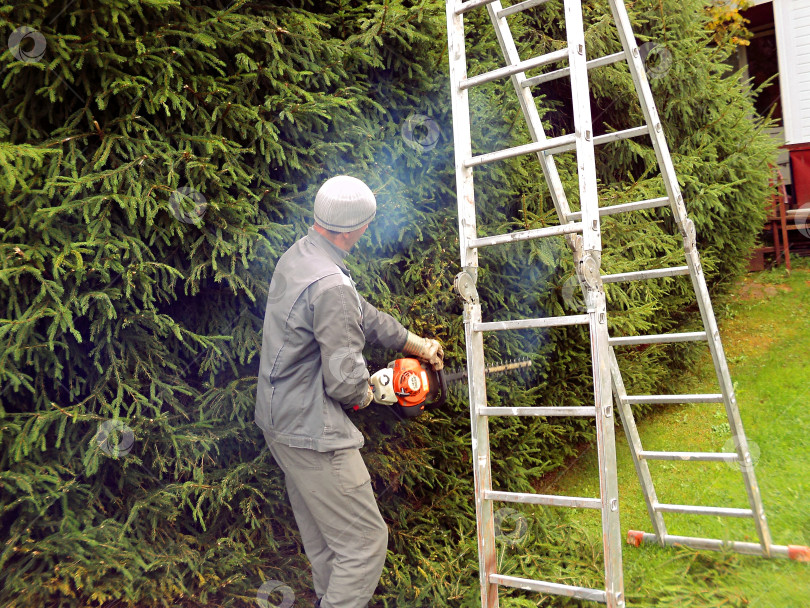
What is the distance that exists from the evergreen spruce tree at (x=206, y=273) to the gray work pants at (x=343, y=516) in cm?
65

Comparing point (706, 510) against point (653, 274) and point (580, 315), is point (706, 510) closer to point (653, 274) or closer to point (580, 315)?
point (653, 274)

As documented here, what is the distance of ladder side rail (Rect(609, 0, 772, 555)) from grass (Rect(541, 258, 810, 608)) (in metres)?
0.39

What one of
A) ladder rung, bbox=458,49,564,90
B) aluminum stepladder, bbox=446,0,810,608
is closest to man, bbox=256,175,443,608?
aluminum stepladder, bbox=446,0,810,608

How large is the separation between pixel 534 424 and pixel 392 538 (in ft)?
4.44

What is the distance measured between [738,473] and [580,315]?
11.8 feet

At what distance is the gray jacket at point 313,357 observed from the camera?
286cm

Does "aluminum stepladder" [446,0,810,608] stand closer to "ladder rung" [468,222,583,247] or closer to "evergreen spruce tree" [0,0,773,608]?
"ladder rung" [468,222,583,247]

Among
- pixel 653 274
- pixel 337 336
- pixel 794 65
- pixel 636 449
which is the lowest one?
pixel 636 449

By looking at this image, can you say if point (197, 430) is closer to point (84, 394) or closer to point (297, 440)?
point (84, 394)

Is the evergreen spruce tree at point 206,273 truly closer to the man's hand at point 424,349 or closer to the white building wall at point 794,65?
the man's hand at point 424,349

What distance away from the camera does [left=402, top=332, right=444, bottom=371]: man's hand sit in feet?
11.0

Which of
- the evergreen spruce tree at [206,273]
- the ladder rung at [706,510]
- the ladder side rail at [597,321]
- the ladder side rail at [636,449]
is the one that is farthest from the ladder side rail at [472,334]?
the ladder rung at [706,510]

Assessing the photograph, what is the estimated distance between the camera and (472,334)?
→ 322 cm

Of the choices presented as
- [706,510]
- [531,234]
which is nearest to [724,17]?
[706,510]
